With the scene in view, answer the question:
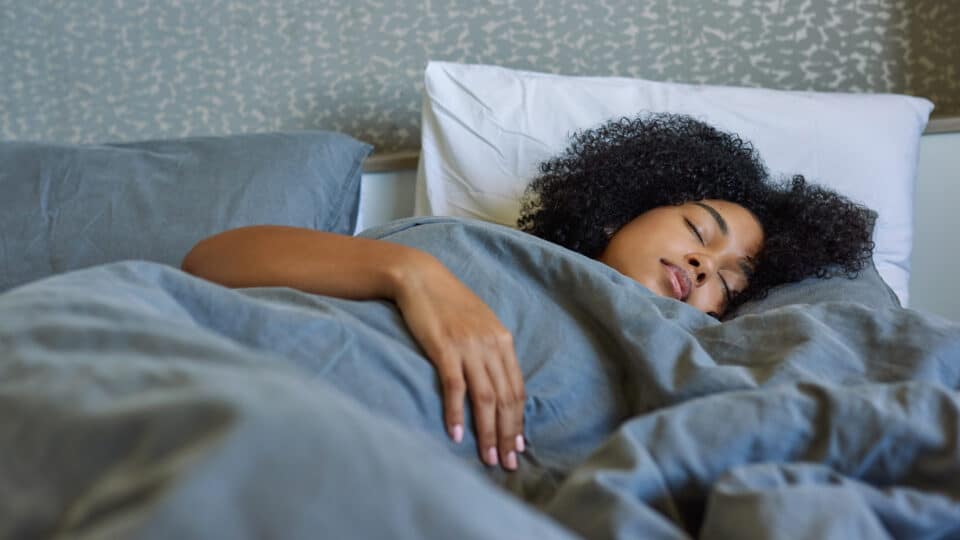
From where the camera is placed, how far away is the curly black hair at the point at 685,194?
135 cm

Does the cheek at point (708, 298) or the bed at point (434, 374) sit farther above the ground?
the bed at point (434, 374)

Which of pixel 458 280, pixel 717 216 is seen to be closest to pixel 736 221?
pixel 717 216

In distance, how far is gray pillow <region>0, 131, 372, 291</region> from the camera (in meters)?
1.40

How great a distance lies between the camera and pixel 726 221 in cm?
130

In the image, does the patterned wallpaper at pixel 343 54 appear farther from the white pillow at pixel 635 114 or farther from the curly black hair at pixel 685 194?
the curly black hair at pixel 685 194

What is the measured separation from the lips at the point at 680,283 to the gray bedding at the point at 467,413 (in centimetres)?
16

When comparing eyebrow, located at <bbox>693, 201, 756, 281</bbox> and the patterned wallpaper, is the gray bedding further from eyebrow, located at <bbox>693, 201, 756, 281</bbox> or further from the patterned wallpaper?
the patterned wallpaper

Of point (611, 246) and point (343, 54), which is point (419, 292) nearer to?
point (611, 246)

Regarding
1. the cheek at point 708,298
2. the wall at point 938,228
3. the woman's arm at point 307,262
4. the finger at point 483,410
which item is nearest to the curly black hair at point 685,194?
the cheek at point 708,298

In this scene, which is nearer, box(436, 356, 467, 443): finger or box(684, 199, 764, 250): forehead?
box(436, 356, 467, 443): finger

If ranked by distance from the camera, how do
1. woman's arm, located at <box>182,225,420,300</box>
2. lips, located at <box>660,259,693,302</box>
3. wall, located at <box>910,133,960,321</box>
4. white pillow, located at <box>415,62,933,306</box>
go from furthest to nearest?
wall, located at <box>910,133,960,321</box>, white pillow, located at <box>415,62,933,306</box>, lips, located at <box>660,259,693,302</box>, woman's arm, located at <box>182,225,420,300</box>

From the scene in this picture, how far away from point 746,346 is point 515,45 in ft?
3.40

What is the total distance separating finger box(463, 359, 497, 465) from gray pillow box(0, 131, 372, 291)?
682 millimetres

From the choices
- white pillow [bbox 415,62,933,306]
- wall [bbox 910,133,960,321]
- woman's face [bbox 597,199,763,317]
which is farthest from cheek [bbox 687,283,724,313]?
wall [bbox 910,133,960,321]
